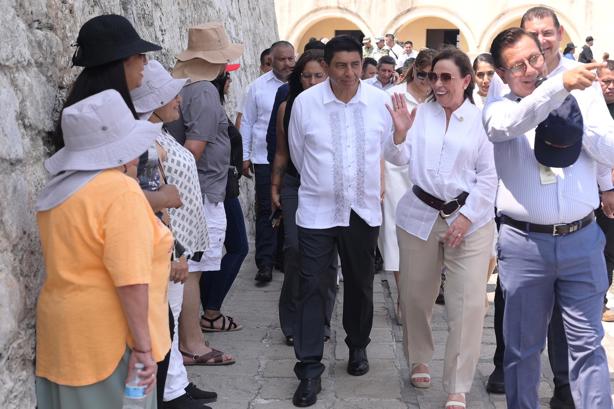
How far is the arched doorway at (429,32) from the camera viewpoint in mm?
33312

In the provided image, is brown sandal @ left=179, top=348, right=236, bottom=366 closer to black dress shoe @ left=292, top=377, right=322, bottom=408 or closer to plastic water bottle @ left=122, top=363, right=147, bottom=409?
black dress shoe @ left=292, top=377, right=322, bottom=408

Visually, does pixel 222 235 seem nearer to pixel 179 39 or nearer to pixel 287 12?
pixel 179 39

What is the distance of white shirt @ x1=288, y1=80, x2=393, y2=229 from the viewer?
4.78 m

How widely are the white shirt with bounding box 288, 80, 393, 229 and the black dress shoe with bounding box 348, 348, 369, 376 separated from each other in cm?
87

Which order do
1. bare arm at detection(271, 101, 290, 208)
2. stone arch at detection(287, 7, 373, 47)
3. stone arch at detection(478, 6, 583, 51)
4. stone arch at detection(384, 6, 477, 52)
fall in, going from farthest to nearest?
stone arch at detection(287, 7, 373, 47) → stone arch at detection(384, 6, 477, 52) → stone arch at detection(478, 6, 583, 51) → bare arm at detection(271, 101, 290, 208)

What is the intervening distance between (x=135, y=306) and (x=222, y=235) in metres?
2.54

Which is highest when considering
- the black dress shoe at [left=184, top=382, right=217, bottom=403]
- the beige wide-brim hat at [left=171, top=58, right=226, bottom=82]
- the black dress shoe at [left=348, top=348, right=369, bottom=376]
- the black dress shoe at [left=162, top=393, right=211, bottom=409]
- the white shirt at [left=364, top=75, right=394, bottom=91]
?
the beige wide-brim hat at [left=171, top=58, right=226, bottom=82]

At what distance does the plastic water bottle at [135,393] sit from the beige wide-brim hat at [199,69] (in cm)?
261

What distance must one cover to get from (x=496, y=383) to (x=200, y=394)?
1.72 m

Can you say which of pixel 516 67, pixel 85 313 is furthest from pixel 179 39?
pixel 85 313

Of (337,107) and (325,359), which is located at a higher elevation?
(337,107)

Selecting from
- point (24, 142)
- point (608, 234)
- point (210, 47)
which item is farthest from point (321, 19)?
point (24, 142)

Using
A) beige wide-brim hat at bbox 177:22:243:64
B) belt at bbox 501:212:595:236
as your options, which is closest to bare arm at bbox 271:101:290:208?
beige wide-brim hat at bbox 177:22:243:64

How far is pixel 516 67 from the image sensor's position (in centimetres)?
372
